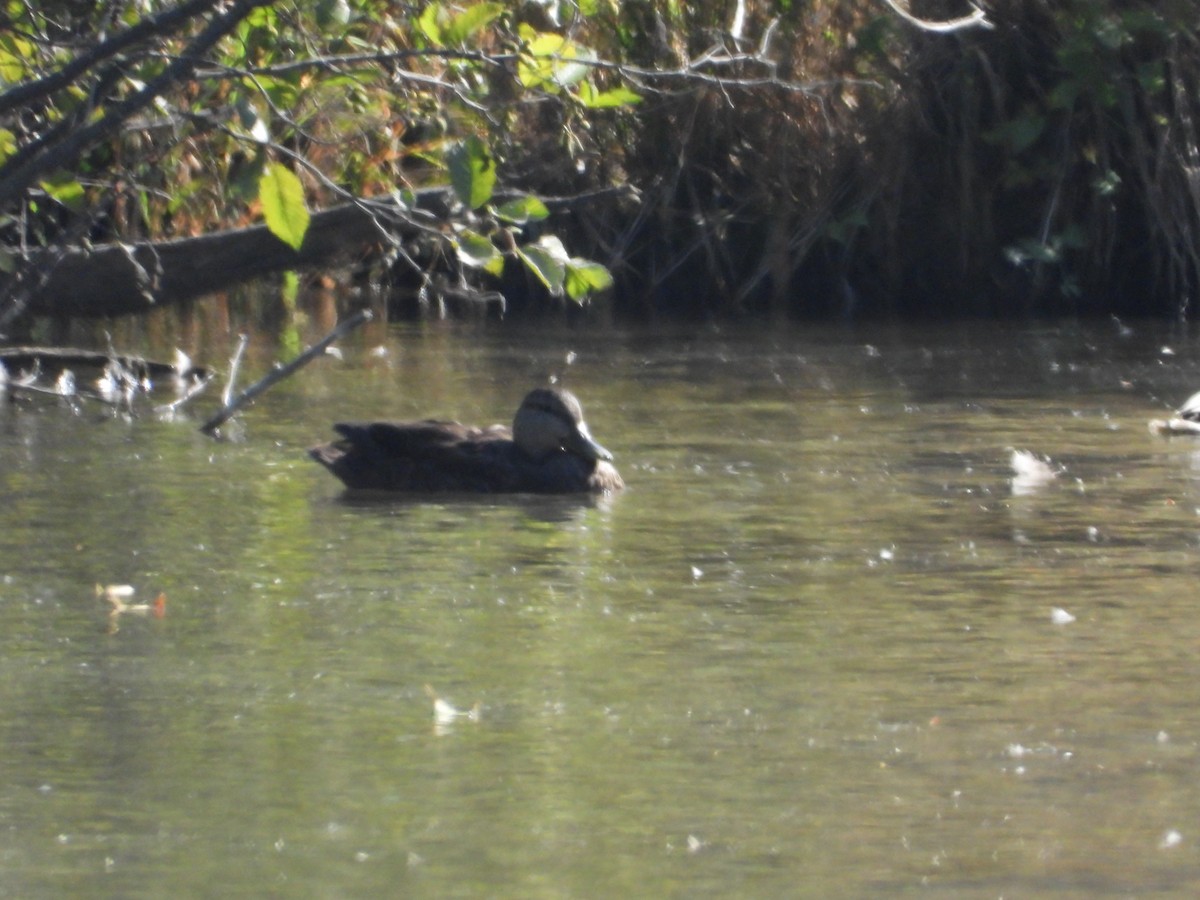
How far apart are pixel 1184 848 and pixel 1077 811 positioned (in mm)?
287

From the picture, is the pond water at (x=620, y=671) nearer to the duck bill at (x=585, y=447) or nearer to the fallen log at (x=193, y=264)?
the duck bill at (x=585, y=447)

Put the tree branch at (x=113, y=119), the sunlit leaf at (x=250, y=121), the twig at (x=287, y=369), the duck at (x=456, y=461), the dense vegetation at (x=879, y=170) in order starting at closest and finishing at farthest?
the tree branch at (x=113, y=119) → the sunlit leaf at (x=250, y=121) → the twig at (x=287, y=369) → the duck at (x=456, y=461) → the dense vegetation at (x=879, y=170)

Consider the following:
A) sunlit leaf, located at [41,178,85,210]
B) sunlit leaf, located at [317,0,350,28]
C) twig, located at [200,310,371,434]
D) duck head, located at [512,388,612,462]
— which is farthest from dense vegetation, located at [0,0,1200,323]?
sunlit leaf, located at [317,0,350,28]

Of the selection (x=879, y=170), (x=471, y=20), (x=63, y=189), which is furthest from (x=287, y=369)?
(x=879, y=170)

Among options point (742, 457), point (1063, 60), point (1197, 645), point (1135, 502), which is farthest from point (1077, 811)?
point (1063, 60)

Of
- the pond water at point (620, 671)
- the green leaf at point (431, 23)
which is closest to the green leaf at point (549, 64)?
the green leaf at point (431, 23)

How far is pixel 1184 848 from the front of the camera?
4609 mm

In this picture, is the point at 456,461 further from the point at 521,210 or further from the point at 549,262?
the point at 549,262

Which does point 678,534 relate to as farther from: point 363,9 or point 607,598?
point 363,9

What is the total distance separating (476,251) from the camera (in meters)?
4.92

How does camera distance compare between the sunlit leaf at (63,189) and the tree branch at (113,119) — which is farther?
the sunlit leaf at (63,189)

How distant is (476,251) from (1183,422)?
688cm

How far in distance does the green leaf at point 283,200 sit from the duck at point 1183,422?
23.0 feet

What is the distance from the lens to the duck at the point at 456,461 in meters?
9.70
